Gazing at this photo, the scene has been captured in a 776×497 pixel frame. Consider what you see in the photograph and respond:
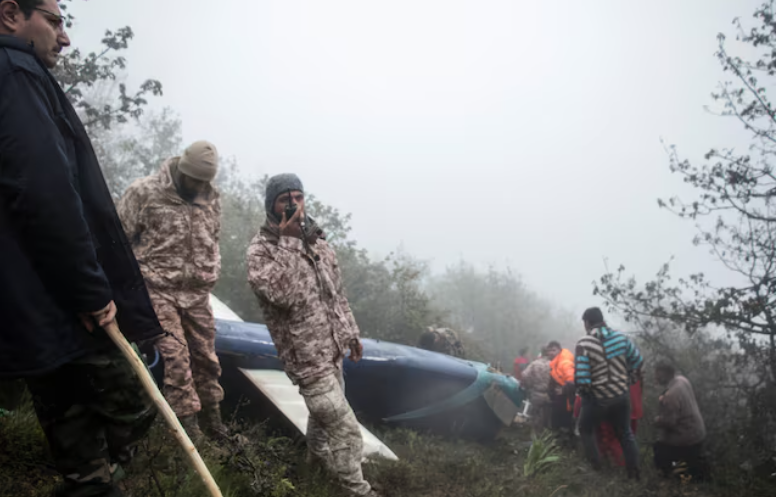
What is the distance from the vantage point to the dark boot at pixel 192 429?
3.45m

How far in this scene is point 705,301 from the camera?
7.29 m

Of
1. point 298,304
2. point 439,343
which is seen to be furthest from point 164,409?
point 439,343

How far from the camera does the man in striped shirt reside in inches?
240

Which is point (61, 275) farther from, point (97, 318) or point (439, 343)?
point (439, 343)

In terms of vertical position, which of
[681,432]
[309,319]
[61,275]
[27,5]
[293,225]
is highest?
[27,5]

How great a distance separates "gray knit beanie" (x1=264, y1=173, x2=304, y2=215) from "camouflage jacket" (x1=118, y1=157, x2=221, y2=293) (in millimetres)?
573

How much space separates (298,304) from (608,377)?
419 cm

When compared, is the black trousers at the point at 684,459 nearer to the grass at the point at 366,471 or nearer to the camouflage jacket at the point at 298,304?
the grass at the point at 366,471

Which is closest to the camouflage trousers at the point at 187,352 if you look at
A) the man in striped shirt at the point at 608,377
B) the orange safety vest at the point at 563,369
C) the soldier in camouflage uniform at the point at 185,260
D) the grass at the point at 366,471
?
the soldier in camouflage uniform at the point at 185,260

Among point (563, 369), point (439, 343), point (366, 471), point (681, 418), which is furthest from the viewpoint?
point (439, 343)

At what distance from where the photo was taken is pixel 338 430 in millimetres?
3387

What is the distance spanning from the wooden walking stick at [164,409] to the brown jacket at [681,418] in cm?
652

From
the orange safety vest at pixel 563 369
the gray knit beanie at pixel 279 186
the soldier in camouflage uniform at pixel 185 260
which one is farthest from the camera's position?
the orange safety vest at pixel 563 369

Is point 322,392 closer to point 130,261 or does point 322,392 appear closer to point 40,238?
point 130,261
